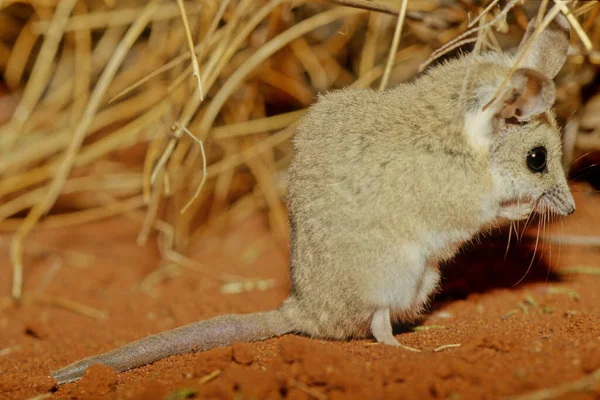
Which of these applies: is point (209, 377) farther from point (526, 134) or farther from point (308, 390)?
point (526, 134)

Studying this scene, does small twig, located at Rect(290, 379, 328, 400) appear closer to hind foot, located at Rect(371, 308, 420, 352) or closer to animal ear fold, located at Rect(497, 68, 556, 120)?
hind foot, located at Rect(371, 308, 420, 352)

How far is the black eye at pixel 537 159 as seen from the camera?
3053mm

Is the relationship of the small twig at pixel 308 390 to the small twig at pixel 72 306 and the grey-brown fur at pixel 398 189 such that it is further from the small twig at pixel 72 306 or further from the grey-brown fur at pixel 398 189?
the small twig at pixel 72 306

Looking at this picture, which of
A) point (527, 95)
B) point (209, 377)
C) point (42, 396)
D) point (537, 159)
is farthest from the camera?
point (537, 159)

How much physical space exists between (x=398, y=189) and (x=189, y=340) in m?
1.16

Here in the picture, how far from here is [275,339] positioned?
125 inches

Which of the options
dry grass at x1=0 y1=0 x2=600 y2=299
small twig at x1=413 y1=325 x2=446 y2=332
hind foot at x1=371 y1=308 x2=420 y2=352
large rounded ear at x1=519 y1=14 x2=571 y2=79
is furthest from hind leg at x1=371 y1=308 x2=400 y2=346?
dry grass at x1=0 y1=0 x2=600 y2=299

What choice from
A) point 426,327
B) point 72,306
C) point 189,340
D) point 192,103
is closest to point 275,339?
point 189,340

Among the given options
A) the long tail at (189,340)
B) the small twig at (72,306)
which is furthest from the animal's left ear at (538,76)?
the small twig at (72,306)

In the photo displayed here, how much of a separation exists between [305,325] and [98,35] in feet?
14.4

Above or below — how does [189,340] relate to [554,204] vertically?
below

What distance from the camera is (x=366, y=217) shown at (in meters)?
2.88

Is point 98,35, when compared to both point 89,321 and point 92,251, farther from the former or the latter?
point 89,321

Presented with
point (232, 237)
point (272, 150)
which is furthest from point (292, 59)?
point (232, 237)
